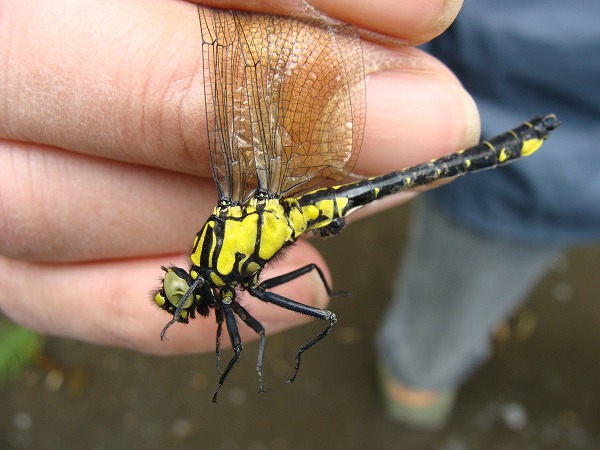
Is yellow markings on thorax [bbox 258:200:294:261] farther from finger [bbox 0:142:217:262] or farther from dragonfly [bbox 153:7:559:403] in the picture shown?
finger [bbox 0:142:217:262]

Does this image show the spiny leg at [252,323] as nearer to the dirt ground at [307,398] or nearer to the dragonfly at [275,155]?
the dragonfly at [275,155]

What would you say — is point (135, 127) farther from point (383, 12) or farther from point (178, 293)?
point (383, 12)

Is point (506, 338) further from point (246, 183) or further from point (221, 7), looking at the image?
point (221, 7)

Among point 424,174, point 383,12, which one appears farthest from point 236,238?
point 383,12

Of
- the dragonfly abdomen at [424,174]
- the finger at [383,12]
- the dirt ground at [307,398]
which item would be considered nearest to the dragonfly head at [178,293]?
the dragonfly abdomen at [424,174]

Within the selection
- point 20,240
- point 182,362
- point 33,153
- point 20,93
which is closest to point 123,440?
point 182,362
